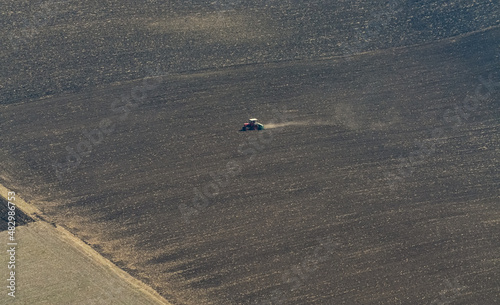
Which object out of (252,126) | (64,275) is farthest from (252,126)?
(64,275)

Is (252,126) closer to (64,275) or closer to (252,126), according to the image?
(252,126)

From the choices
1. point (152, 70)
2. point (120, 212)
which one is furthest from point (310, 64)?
point (120, 212)

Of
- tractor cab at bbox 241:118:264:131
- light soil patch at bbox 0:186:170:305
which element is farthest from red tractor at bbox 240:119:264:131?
light soil patch at bbox 0:186:170:305

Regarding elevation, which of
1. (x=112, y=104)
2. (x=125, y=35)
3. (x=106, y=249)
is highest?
(x=125, y=35)

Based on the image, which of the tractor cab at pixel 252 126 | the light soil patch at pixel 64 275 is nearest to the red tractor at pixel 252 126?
the tractor cab at pixel 252 126

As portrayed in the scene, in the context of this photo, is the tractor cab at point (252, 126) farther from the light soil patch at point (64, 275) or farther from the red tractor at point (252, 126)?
the light soil patch at point (64, 275)

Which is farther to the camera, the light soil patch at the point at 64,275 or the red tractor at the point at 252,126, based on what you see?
the red tractor at the point at 252,126

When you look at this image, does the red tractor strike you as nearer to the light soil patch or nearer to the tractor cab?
the tractor cab

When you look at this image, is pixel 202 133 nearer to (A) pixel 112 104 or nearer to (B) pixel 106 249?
(A) pixel 112 104
